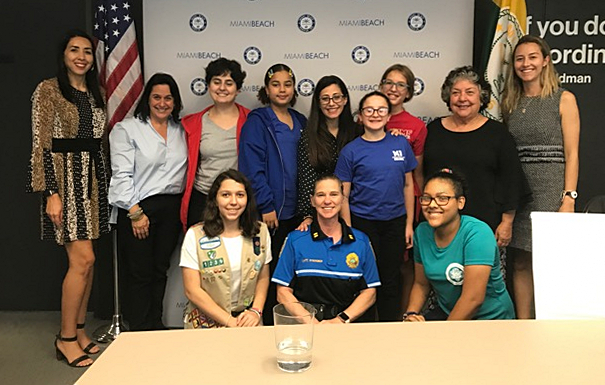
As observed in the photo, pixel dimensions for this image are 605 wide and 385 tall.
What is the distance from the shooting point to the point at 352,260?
2633 mm

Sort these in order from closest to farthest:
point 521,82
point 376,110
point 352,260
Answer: point 352,260 → point 376,110 → point 521,82

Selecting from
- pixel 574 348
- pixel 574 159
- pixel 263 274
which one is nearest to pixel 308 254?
pixel 263 274

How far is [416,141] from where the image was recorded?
3.29 metres

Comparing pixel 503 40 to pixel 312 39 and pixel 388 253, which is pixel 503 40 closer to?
pixel 312 39

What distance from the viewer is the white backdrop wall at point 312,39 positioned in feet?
12.1

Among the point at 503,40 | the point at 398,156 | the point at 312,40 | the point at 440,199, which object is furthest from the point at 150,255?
the point at 503,40

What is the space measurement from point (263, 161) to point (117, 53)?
3.77 ft

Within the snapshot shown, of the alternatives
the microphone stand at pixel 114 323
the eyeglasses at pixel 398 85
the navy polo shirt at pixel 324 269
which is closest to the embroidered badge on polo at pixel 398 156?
the eyeglasses at pixel 398 85

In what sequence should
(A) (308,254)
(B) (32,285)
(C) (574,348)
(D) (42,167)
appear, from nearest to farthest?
(C) (574,348) → (A) (308,254) → (D) (42,167) → (B) (32,285)

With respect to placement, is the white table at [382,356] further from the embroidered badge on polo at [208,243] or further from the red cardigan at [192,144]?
the red cardigan at [192,144]

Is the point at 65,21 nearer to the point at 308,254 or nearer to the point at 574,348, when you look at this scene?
the point at 308,254

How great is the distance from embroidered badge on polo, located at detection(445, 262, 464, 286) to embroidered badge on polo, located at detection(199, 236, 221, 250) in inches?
38.3

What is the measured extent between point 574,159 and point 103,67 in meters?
2.73

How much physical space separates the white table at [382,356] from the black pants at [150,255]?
1891 millimetres
